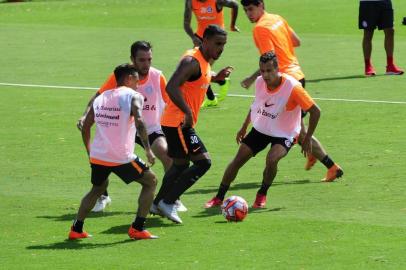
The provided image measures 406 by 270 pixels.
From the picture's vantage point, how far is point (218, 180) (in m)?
14.9

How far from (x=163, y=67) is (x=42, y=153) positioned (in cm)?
924

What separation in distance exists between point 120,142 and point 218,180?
151 inches

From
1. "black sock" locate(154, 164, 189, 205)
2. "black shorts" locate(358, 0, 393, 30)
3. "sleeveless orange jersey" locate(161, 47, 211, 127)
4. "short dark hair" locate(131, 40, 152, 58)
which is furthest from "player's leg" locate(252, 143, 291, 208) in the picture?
"black shorts" locate(358, 0, 393, 30)

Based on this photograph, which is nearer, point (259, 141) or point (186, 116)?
point (186, 116)

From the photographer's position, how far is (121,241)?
1157 cm

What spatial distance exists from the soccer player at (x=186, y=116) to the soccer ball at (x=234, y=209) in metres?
0.52

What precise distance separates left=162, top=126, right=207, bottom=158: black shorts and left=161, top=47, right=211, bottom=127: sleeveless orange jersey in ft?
0.26

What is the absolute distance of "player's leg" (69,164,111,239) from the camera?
37.4 ft

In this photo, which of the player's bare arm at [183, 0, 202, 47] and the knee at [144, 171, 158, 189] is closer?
the knee at [144, 171, 158, 189]

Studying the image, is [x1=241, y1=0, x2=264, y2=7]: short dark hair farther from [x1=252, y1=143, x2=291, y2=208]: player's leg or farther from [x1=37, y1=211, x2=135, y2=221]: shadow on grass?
[x1=37, y1=211, x2=135, y2=221]: shadow on grass

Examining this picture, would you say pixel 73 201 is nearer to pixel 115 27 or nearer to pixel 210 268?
pixel 210 268

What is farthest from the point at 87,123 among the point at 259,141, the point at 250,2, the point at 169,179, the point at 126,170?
the point at 250,2

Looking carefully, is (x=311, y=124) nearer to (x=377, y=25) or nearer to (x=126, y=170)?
(x=126, y=170)

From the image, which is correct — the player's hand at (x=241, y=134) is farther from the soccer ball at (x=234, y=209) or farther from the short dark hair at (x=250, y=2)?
the short dark hair at (x=250, y=2)
